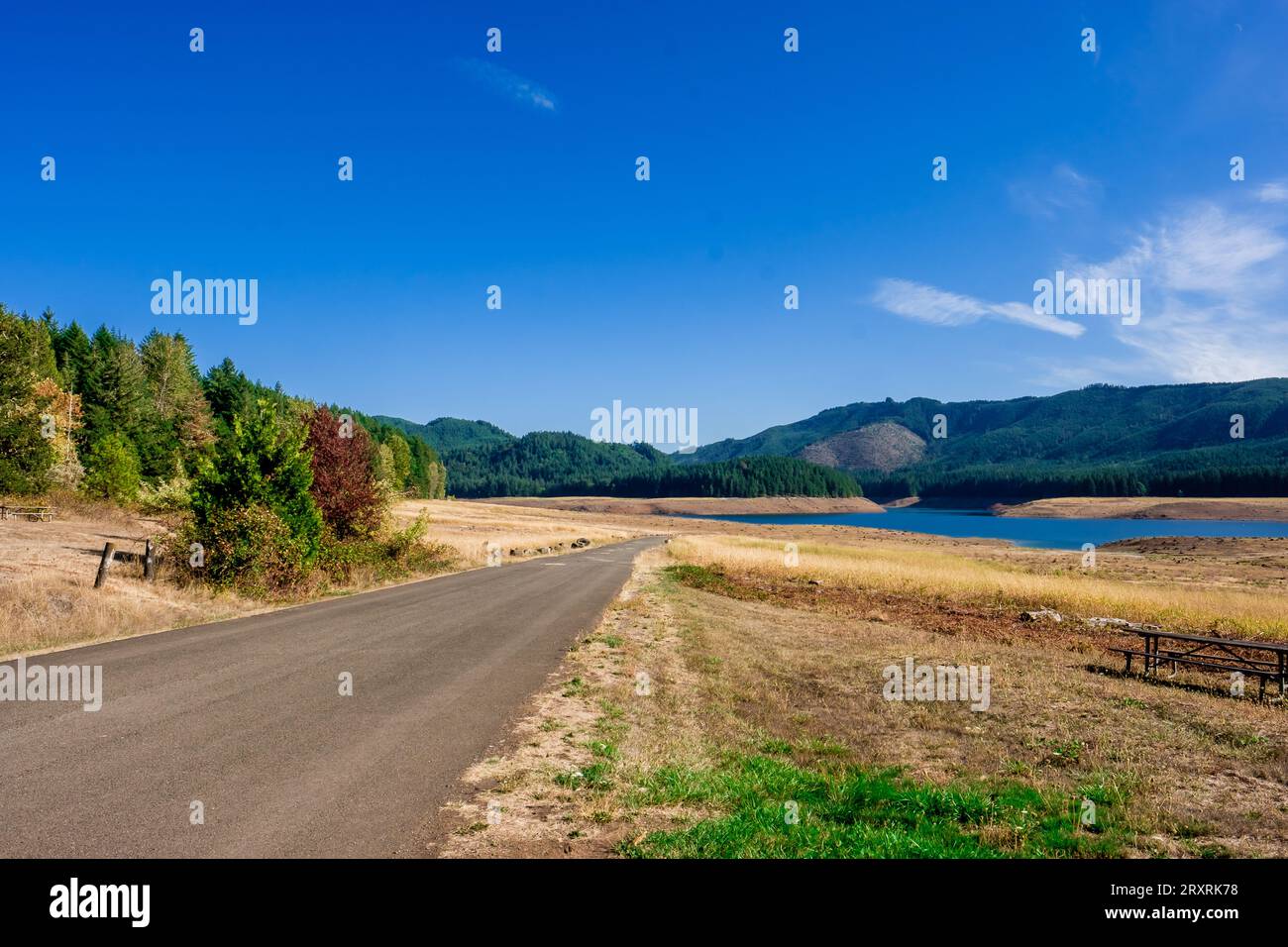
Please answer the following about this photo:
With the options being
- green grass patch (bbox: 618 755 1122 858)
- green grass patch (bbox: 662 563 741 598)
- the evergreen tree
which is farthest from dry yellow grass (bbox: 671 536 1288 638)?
the evergreen tree

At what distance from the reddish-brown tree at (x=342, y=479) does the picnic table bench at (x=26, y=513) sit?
66.8 ft

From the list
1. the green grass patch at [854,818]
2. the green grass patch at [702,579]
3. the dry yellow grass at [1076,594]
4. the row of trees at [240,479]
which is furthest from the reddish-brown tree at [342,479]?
the green grass patch at [854,818]

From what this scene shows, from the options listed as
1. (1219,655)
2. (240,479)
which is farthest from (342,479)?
(1219,655)

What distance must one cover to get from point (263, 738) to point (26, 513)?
38.3 meters

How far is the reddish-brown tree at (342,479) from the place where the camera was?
26.5 m

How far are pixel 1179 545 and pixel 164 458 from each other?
4014 inches

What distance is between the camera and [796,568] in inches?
1519

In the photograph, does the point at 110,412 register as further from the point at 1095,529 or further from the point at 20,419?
the point at 1095,529

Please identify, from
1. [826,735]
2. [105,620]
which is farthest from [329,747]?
[105,620]

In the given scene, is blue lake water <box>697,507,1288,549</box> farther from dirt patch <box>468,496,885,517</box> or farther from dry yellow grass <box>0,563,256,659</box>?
dry yellow grass <box>0,563,256,659</box>

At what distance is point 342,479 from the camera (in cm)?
2688

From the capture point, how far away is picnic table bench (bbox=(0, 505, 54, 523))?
34.0m
